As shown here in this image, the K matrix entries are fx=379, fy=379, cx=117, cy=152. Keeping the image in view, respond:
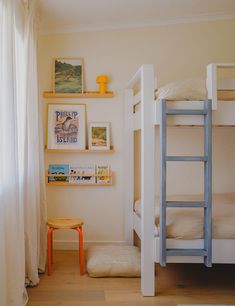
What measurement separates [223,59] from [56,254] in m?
2.79

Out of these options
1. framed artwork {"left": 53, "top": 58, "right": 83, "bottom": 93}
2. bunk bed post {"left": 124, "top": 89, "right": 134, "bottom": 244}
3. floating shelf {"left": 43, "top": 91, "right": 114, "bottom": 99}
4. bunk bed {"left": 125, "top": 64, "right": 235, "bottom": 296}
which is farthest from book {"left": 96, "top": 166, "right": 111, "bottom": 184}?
bunk bed {"left": 125, "top": 64, "right": 235, "bottom": 296}

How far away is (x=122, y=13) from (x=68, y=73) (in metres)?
0.87

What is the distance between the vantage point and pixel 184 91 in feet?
9.36

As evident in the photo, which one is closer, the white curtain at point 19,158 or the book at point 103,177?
the white curtain at point 19,158

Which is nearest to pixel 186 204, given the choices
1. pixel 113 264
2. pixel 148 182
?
pixel 148 182

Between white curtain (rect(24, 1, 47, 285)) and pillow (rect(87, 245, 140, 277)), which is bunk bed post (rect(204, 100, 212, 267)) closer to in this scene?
pillow (rect(87, 245, 140, 277))

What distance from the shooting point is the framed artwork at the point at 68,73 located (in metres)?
4.16

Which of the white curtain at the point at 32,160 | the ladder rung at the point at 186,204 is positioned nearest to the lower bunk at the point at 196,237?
the ladder rung at the point at 186,204

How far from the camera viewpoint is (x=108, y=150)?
13.5 feet

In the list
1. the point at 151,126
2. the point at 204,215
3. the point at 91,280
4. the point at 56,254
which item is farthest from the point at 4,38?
the point at 56,254

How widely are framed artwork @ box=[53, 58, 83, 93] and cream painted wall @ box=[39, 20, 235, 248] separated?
0.07m

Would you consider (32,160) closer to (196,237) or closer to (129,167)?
(129,167)

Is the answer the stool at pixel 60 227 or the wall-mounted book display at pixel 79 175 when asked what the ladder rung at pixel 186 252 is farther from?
the wall-mounted book display at pixel 79 175

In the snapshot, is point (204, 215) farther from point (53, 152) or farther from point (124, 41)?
point (124, 41)
